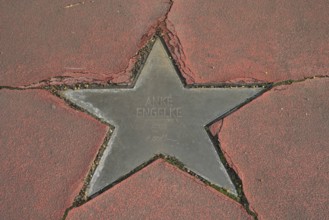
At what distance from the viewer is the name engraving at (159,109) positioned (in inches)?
117

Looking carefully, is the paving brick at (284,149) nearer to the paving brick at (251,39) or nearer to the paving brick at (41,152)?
the paving brick at (251,39)

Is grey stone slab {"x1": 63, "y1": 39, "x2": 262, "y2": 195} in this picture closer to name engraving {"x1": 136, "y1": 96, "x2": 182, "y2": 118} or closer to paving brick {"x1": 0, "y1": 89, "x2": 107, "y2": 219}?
name engraving {"x1": 136, "y1": 96, "x2": 182, "y2": 118}

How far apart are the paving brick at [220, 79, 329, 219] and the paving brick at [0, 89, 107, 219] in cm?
92

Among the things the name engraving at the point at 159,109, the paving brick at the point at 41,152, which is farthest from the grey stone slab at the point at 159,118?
the paving brick at the point at 41,152

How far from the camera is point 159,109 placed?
3.00m

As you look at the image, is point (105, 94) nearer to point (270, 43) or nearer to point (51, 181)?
point (51, 181)

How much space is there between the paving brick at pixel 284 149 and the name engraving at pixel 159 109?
1.13ft

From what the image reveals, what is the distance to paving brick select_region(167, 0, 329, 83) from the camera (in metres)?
3.14

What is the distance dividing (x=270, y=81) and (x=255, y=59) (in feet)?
0.67

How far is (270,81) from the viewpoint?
310 centimetres

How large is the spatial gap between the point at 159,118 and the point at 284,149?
833mm

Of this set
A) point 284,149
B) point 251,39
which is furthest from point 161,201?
point 251,39

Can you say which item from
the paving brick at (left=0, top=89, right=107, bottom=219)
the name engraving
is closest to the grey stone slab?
the name engraving

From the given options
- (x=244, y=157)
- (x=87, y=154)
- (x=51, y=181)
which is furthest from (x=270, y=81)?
(x=51, y=181)
